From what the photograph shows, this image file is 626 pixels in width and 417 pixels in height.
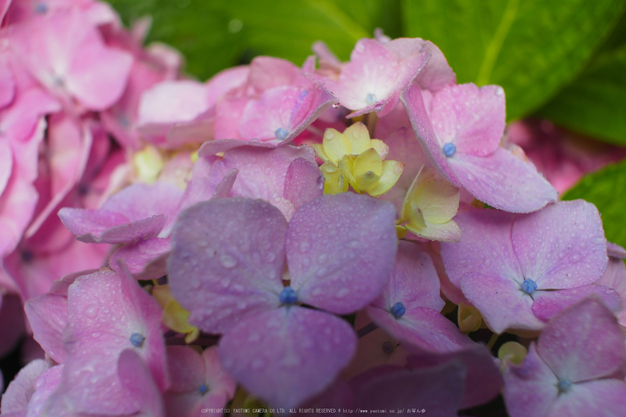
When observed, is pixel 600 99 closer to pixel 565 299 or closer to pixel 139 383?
pixel 565 299

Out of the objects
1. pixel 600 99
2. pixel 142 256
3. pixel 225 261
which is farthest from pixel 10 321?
pixel 600 99

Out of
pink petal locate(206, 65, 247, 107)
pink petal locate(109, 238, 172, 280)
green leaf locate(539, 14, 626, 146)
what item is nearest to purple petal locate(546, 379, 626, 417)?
pink petal locate(109, 238, 172, 280)

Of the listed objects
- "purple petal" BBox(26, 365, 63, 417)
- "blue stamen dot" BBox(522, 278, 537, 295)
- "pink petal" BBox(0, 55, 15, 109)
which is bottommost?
"purple petal" BBox(26, 365, 63, 417)

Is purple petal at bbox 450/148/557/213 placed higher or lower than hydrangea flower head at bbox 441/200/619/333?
higher

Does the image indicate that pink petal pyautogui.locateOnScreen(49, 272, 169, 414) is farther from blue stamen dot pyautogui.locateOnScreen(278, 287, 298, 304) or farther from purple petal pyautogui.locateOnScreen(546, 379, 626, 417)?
purple petal pyautogui.locateOnScreen(546, 379, 626, 417)

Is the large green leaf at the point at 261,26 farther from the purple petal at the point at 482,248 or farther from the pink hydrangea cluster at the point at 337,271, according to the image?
the purple petal at the point at 482,248

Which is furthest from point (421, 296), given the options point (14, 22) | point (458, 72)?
point (14, 22)
